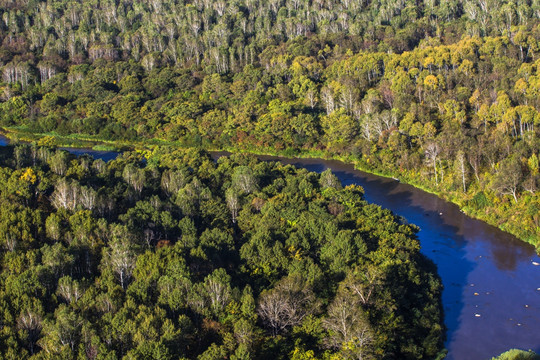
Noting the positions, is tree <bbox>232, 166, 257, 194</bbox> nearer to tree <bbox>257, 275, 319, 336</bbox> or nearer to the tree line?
the tree line

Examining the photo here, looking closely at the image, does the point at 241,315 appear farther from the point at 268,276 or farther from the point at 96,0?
the point at 96,0

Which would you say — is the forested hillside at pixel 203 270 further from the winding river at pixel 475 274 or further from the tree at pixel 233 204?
the winding river at pixel 475 274

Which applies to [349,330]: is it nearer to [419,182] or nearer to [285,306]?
[285,306]

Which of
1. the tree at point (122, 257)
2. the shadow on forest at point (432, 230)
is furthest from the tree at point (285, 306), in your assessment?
the shadow on forest at point (432, 230)

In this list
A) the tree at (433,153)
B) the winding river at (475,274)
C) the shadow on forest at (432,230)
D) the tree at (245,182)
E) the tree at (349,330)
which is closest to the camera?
the tree at (349,330)

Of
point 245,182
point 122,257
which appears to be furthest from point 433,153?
point 122,257

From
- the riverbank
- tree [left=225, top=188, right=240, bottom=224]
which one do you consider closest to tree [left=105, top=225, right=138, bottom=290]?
tree [left=225, top=188, right=240, bottom=224]
